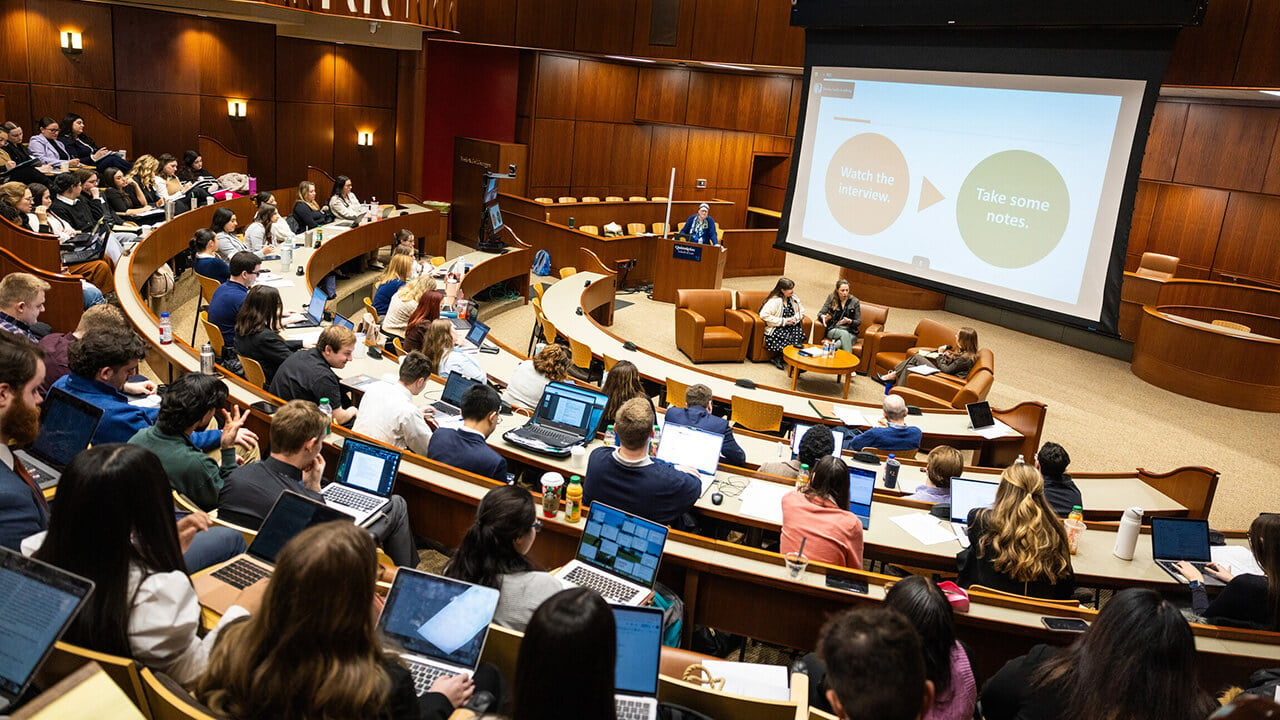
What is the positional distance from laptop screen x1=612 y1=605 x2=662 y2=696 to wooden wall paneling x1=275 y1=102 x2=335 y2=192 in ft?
41.2

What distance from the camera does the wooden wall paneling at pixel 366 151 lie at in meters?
14.0

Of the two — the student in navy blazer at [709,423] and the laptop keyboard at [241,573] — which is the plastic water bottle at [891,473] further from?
the laptop keyboard at [241,573]

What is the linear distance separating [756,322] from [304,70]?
818 centimetres

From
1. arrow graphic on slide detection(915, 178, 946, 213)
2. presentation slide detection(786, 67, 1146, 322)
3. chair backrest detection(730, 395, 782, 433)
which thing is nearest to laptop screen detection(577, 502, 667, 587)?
chair backrest detection(730, 395, 782, 433)

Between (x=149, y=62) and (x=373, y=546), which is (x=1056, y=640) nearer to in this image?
(x=373, y=546)

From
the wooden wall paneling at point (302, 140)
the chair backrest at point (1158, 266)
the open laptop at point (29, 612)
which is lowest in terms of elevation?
the open laptop at point (29, 612)

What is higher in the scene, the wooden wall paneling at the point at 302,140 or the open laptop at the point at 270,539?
the wooden wall paneling at the point at 302,140

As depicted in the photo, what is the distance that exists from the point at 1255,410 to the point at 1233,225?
3527mm

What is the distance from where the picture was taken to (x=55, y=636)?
1981 millimetres

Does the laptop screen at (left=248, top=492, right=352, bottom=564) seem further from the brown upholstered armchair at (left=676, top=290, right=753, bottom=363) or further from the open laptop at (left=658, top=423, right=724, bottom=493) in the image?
the brown upholstered armchair at (left=676, top=290, right=753, bottom=363)

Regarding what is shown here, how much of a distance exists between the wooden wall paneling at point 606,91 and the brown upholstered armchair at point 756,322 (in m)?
6.06

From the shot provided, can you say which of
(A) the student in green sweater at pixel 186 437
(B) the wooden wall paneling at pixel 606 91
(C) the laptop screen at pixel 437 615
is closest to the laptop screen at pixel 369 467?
(A) the student in green sweater at pixel 186 437

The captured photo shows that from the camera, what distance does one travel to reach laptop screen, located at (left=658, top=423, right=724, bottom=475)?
188 inches

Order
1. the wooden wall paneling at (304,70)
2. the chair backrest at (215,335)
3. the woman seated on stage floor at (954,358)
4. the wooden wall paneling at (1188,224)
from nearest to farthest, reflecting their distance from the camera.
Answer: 1. the chair backrest at (215,335)
2. the woman seated on stage floor at (954,358)
3. the wooden wall paneling at (1188,224)
4. the wooden wall paneling at (304,70)
